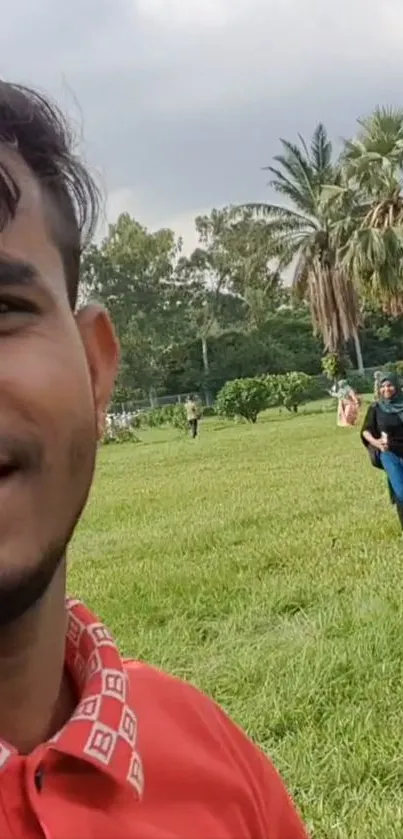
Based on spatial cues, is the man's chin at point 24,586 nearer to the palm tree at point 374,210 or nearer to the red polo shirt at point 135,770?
the red polo shirt at point 135,770

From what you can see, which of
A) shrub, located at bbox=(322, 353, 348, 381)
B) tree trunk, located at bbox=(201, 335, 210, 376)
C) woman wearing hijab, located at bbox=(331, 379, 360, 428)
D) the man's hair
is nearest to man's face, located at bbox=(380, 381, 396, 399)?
the man's hair

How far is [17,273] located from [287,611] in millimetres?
4357

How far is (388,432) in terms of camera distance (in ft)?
25.6

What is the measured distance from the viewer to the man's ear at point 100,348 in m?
1.07

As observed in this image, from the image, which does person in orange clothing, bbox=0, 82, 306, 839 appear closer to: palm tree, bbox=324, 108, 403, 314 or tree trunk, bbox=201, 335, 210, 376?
palm tree, bbox=324, 108, 403, 314

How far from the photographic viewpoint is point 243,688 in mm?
3910

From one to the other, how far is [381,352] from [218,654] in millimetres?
43074

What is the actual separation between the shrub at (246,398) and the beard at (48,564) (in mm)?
26752

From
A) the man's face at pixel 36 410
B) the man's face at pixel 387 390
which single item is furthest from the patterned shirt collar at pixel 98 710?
the man's face at pixel 387 390

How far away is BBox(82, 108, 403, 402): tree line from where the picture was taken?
88.6ft

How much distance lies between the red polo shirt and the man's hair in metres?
0.35

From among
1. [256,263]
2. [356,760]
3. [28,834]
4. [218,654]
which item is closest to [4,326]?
[28,834]

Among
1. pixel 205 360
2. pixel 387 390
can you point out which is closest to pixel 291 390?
pixel 205 360

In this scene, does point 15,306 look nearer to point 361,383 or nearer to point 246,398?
point 246,398
